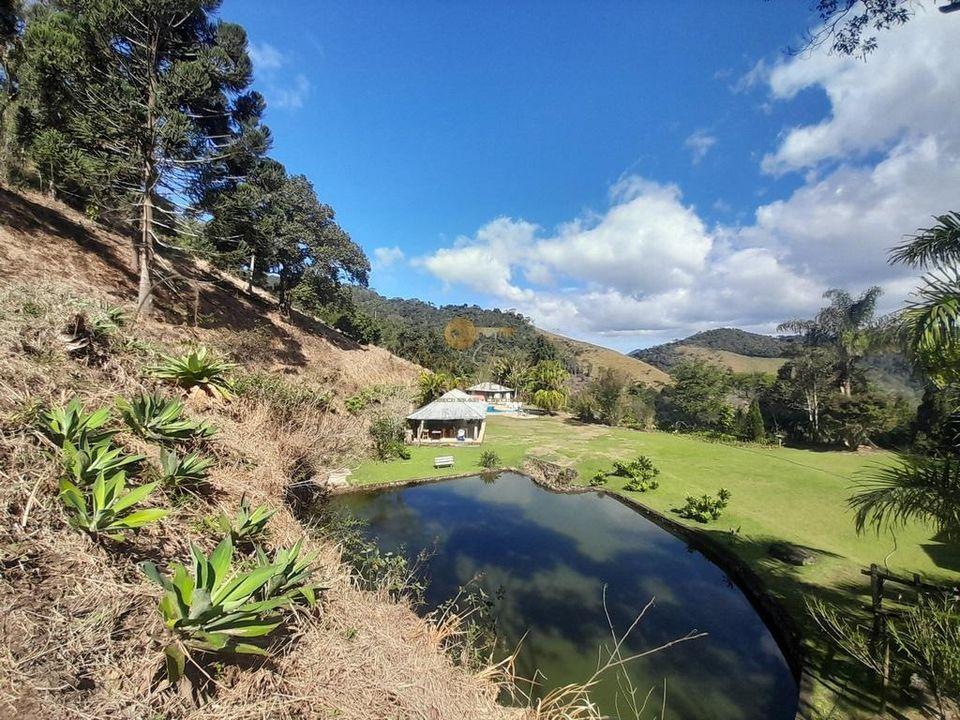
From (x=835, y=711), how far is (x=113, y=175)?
20913 mm

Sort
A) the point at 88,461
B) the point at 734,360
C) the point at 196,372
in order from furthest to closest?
the point at 734,360 < the point at 196,372 < the point at 88,461

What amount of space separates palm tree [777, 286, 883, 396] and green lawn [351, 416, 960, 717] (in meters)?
8.14

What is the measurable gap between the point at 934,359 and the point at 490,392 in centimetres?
4687

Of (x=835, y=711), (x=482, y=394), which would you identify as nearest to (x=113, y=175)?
(x=835, y=711)

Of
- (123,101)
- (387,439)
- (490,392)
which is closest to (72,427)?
(123,101)

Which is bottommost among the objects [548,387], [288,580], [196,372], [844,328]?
[288,580]

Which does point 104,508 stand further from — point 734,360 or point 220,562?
point 734,360

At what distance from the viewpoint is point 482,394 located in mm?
50844

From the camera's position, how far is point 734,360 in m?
105

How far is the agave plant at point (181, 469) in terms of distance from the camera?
137 inches

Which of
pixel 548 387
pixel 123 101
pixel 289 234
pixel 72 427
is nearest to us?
pixel 72 427

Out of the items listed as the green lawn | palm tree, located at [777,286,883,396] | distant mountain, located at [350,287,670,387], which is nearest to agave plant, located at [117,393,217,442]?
the green lawn

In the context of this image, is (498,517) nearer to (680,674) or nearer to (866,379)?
(680,674)

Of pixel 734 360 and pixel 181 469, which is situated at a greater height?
pixel 734 360
